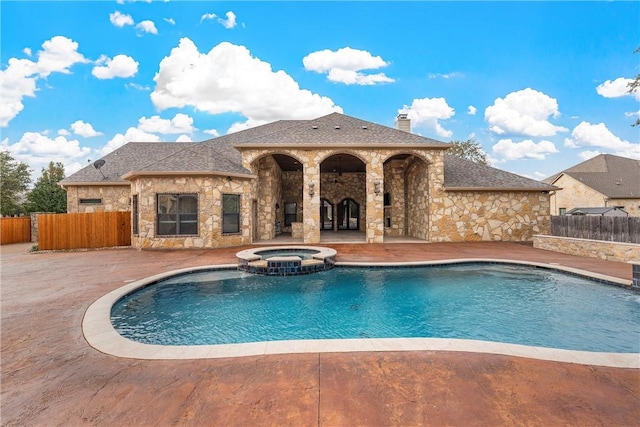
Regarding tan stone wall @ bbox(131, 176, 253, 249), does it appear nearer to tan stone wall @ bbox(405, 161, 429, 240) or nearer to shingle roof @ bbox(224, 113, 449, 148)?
shingle roof @ bbox(224, 113, 449, 148)

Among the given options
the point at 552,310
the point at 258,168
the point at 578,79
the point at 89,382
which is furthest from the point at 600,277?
the point at 578,79

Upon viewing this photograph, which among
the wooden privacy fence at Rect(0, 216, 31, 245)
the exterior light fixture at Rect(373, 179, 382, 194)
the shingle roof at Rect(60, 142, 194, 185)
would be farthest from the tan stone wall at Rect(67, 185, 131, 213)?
the exterior light fixture at Rect(373, 179, 382, 194)

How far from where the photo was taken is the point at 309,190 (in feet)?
43.5

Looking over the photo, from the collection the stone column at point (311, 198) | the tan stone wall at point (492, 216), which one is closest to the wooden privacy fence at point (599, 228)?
the tan stone wall at point (492, 216)

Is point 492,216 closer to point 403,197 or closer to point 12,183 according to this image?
point 403,197

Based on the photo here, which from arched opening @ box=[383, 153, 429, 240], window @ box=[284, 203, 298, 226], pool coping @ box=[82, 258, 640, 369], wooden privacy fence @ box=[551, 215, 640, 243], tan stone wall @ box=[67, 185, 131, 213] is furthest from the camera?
window @ box=[284, 203, 298, 226]

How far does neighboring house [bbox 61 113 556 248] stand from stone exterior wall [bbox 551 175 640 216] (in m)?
14.8

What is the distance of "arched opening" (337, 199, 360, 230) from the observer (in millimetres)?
20641

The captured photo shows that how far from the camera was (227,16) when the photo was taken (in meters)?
13.8

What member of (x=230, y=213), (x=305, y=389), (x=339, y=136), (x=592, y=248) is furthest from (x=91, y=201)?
(x=592, y=248)

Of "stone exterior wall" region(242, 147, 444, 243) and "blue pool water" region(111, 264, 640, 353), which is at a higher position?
"stone exterior wall" region(242, 147, 444, 243)

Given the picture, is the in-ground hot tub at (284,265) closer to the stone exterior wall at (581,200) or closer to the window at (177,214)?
the window at (177,214)

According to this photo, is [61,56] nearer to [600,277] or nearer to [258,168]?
[258,168]

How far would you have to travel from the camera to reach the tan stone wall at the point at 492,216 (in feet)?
45.4
